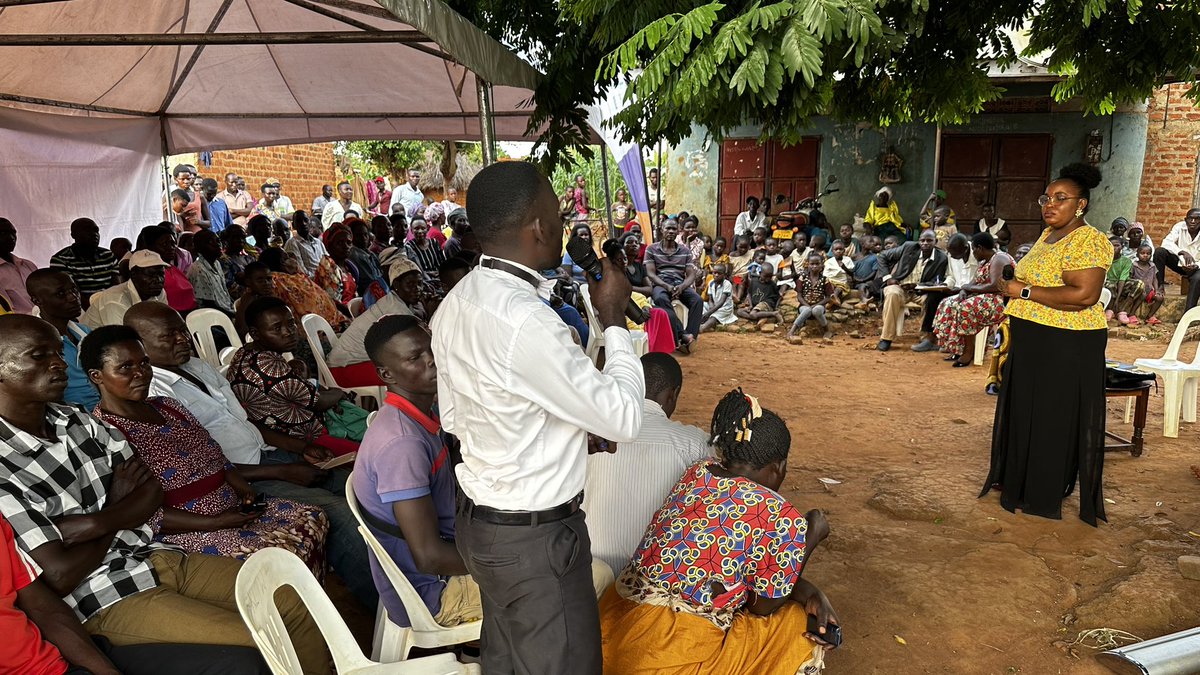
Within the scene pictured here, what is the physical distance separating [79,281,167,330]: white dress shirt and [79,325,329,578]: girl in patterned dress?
199cm

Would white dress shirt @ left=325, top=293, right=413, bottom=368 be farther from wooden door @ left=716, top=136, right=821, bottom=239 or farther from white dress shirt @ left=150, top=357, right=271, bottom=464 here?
wooden door @ left=716, top=136, right=821, bottom=239

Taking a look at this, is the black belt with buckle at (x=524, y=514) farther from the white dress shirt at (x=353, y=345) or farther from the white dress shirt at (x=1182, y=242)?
the white dress shirt at (x=1182, y=242)

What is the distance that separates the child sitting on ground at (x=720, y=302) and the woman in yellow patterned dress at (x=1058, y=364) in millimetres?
6276

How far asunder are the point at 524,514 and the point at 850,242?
10.9 meters

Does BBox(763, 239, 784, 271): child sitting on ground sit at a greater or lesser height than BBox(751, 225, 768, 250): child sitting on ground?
lesser

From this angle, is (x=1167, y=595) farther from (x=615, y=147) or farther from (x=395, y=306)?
(x=615, y=147)

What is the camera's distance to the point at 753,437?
7.64 feet

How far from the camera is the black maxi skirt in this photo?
12.8 ft

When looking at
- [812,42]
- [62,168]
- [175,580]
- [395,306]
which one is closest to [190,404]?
[175,580]

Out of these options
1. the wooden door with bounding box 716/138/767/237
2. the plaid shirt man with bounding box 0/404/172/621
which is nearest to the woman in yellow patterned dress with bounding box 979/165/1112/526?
the plaid shirt man with bounding box 0/404/172/621

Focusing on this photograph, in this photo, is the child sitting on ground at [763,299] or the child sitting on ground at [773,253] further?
the child sitting on ground at [773,253]

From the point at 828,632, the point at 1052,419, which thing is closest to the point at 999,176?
the point at 1052,419

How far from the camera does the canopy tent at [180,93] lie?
5.11m

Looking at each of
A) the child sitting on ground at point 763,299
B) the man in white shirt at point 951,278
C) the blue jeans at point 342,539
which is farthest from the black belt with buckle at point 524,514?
the child sitting on ground at point 763,299
